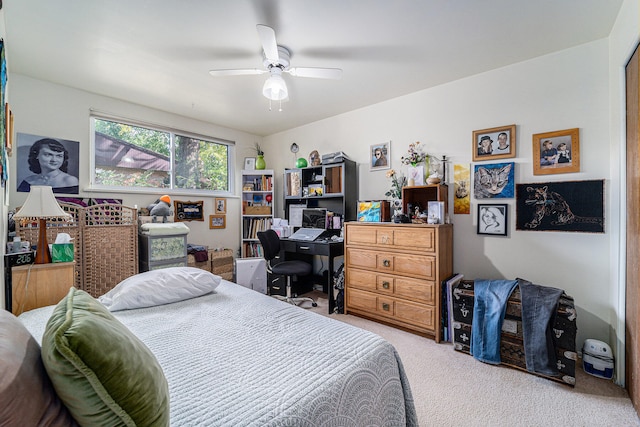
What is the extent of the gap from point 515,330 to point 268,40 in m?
2.78

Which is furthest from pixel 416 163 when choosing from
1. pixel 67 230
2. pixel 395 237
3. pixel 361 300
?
pixel 67 230

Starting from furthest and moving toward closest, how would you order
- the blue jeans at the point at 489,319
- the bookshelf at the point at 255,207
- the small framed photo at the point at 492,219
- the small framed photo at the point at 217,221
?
1. the bookshelf at the point at 255,207
2. the small framed photo at the point at 217,221
3. the small framed photo at the point at 492,219
4. the blue jeans at the point at 489,319

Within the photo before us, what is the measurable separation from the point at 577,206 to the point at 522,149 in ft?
2.13

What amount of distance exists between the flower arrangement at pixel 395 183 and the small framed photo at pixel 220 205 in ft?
8.31

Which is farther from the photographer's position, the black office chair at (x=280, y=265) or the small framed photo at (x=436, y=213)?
the black office chair at (x=280, y=265)

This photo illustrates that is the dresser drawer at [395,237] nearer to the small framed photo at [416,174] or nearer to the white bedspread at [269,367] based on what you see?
the small framed photo at [416,174]

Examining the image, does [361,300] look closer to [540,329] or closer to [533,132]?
[540,329]

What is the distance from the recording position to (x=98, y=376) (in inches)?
24.1

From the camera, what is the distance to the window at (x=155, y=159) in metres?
3.33

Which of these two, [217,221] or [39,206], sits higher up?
[39,206]

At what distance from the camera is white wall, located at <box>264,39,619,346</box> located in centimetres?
218

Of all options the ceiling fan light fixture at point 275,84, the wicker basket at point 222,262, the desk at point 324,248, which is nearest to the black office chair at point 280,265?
the desk at point 324,248

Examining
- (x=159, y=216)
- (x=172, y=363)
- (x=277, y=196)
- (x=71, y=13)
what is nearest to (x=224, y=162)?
(x=277, y=196)

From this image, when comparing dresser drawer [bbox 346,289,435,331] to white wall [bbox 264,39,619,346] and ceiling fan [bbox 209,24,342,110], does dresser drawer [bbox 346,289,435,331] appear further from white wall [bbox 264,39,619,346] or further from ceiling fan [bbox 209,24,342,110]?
ceiling fan [bbox 209,24,342,110]
